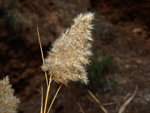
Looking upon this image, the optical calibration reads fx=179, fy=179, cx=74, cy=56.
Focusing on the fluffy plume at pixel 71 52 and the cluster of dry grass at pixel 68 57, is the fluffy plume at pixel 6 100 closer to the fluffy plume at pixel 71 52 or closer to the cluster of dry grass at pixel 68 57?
the cluster of dry grass at pixel 68 57

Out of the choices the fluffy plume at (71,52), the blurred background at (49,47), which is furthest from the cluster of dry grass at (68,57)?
the blurred background at (49,47)

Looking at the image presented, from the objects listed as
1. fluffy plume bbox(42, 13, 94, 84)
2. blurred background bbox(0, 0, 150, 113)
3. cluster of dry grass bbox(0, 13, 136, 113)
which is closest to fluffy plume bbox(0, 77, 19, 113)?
cluster of dry grass bbox(0, 13, 136, 113)

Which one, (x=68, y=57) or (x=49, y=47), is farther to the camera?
(x=49, y=47)

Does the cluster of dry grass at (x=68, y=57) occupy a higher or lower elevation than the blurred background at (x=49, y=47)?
lower

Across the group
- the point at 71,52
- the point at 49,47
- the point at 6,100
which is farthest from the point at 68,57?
the point at 49,47

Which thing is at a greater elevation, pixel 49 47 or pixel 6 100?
pixel 49 47

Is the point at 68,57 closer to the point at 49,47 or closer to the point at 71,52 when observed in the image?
the point at 71,52

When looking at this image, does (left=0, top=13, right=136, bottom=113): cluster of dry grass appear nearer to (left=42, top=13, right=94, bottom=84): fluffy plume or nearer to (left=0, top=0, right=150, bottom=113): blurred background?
(left=42, top=13, right=94, bottom=84): fluffy plume

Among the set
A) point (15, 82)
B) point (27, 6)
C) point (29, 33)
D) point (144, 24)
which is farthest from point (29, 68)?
point (144, 24)

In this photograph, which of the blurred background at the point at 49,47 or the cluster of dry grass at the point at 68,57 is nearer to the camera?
the cluster of dry grass at the point at 68,57
